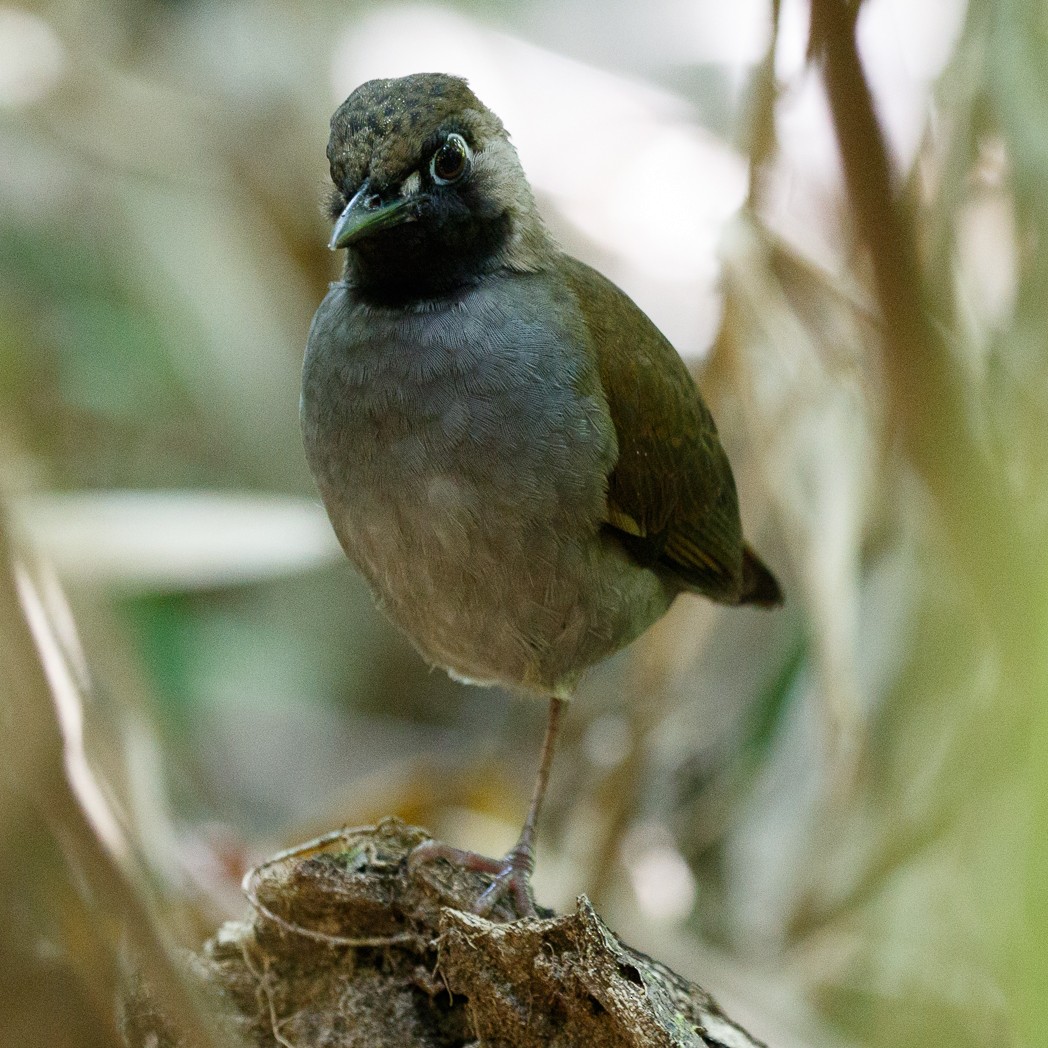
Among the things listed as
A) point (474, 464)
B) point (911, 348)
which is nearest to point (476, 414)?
point (474, 464)

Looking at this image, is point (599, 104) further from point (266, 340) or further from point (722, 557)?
point (722, 557)

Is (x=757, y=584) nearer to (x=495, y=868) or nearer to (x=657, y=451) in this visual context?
(x=657, y=451)

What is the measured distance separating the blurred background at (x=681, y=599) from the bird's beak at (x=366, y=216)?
3.20ft

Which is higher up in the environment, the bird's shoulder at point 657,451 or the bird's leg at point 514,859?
the bird's shoulder at point 657,451

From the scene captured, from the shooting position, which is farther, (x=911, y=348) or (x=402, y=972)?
(x=911, y=348)

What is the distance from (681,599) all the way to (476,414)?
2.16m

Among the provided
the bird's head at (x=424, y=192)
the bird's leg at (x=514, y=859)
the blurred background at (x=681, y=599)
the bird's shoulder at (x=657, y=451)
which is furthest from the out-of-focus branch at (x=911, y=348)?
the bird's leg at (x=514, y=859)

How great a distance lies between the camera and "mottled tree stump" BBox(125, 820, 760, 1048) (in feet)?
9.17

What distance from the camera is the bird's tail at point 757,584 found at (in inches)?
181

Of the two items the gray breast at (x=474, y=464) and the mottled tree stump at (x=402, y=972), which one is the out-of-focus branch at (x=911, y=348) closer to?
the gray breast at (x=474, y=464)

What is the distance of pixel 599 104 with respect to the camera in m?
6.82

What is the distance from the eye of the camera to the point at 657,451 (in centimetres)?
395

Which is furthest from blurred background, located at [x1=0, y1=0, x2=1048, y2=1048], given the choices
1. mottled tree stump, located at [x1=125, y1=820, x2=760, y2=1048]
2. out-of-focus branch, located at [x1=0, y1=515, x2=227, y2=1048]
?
mottled tree stump, located at [x1=125, y1=820, x2=760, y2=1048]

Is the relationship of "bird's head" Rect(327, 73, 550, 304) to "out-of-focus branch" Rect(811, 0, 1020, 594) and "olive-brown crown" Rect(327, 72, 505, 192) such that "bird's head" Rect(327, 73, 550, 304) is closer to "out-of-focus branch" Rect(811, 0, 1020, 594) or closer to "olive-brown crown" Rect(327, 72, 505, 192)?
"olive-brown crown" Rect(327, 72, 505, 192)
